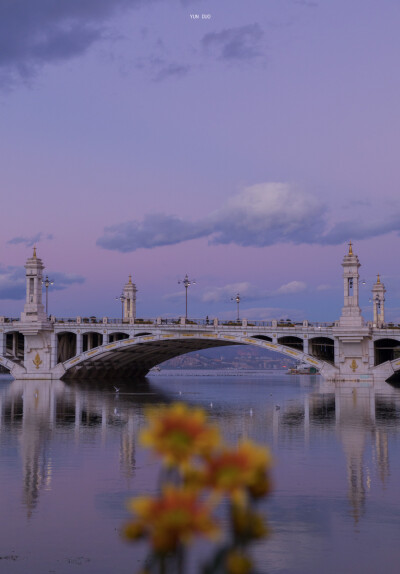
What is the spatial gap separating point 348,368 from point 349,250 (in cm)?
1652

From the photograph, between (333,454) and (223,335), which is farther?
(223,335)

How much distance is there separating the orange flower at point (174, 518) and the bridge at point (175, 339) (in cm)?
9470

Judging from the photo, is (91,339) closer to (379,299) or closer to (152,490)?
(379,299)

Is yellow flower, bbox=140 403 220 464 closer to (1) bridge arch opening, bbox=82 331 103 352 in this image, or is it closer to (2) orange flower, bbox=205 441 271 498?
(2) orange flower, bbox=205 441 271 498

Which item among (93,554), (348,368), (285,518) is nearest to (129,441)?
(285,518)

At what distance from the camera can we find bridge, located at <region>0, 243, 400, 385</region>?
99.4 m

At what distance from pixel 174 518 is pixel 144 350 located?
4656 inches

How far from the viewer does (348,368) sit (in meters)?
100

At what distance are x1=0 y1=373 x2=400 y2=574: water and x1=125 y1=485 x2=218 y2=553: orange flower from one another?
883 mm

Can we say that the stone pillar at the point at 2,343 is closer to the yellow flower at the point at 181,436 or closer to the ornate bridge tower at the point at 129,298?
the ornate bridge tower at the point at 129,298

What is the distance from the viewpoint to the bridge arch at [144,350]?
10388 cm

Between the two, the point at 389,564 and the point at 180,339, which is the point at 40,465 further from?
the point at 180,339

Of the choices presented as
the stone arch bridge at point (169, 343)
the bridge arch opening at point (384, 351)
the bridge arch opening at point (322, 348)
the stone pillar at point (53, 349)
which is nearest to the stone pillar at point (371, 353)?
the stone arch bridge at point (169, 343)

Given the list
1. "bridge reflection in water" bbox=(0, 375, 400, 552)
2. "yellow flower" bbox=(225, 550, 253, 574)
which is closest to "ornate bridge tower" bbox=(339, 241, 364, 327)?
"bridge reflection in water" bbox=(0, 375, 400, 552)
